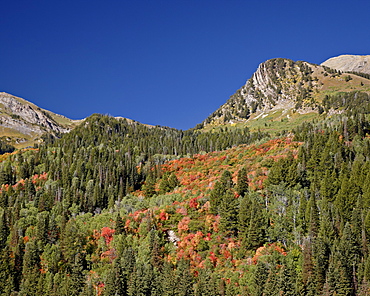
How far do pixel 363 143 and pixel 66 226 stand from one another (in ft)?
301

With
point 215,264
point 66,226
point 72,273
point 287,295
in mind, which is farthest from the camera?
point 66,226

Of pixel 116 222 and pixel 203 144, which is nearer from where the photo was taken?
pixel 116 222

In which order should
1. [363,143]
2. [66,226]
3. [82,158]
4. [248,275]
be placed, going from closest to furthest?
[248,275], [66,226], [363,143], [82,158]

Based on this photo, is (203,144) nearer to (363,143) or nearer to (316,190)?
(363,143)

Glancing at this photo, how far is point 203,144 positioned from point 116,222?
3903 inches

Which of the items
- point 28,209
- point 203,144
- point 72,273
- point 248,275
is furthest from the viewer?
point 203,144

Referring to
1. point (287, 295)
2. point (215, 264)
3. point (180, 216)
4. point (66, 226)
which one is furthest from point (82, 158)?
A: point (287, 295)

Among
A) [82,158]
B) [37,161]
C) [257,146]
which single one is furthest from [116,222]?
[37,161]

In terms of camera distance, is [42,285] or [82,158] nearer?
[42,285]

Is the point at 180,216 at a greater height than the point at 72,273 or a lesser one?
greater

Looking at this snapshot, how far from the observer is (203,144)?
19438 centimetres

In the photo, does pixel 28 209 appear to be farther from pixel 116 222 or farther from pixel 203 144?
pixel 203 144

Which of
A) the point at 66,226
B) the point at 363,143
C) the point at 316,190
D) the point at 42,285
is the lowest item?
the point at 42,285

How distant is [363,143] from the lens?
123125 millimetres
